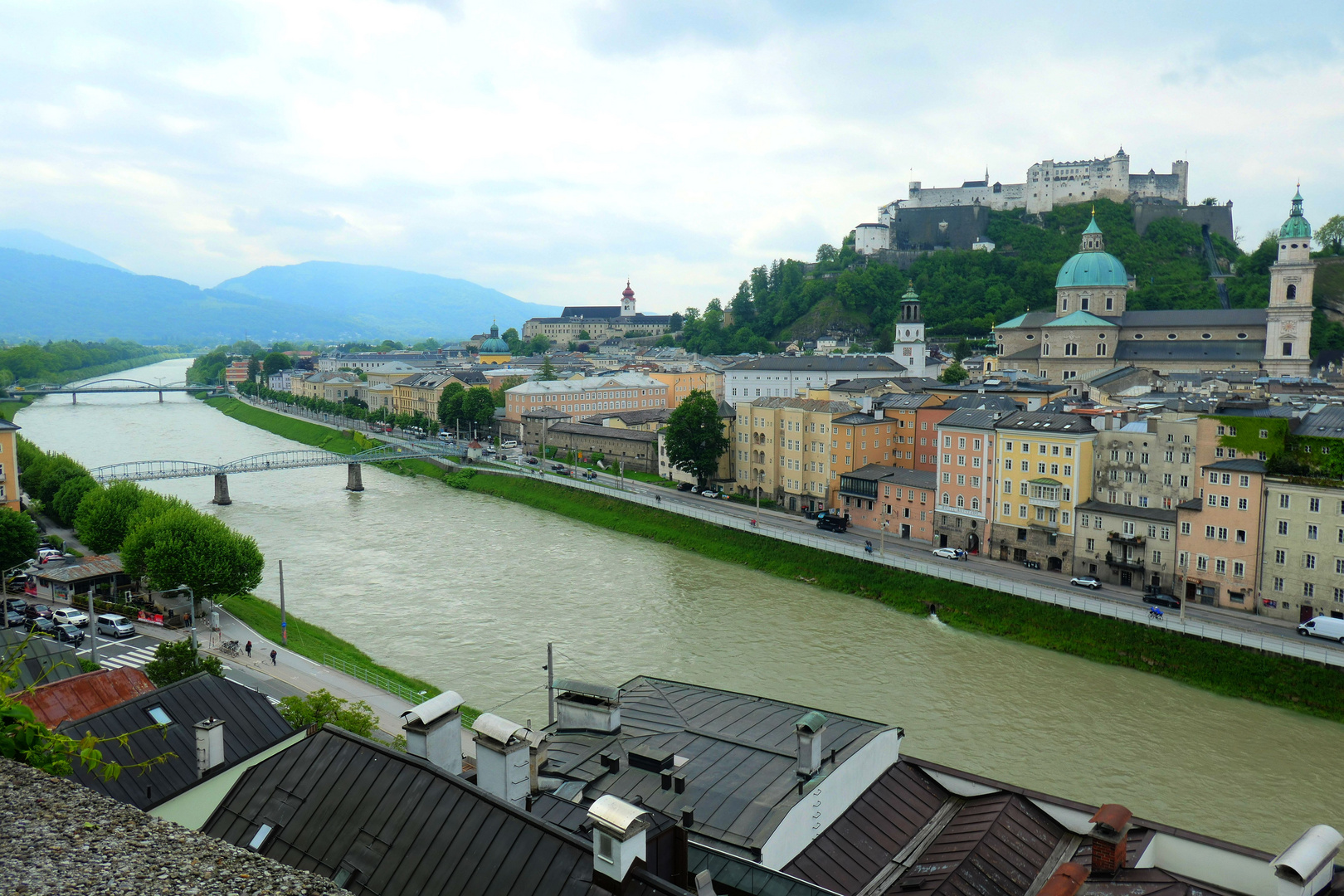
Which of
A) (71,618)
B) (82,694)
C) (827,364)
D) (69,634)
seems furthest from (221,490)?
(827,364)

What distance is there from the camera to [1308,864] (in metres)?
6.04

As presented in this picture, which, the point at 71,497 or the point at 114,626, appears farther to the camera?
the point at 71,497

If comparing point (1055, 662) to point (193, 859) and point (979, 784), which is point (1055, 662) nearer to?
point (979, 784)

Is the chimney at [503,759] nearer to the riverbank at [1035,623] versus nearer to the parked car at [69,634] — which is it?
the parked car at [69,634]

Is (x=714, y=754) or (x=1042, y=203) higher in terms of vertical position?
(x=1042, y=203)

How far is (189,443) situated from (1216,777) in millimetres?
58458

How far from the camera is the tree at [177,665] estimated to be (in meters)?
13.1

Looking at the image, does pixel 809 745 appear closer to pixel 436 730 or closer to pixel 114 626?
pixel 436 730

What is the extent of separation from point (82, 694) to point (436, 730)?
721 cm

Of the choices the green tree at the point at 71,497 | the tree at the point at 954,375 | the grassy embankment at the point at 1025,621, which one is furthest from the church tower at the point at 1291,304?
the green tree at the point at 71,497

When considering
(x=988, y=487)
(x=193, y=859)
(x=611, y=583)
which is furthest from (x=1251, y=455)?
(x=193, y=859)

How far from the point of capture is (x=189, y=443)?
188 ft

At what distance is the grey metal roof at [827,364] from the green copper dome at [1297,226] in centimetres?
2120

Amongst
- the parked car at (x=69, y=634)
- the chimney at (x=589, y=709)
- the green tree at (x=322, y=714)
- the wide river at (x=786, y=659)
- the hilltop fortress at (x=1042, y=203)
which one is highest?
the hilltop fortress at (x=1042, y=203)
